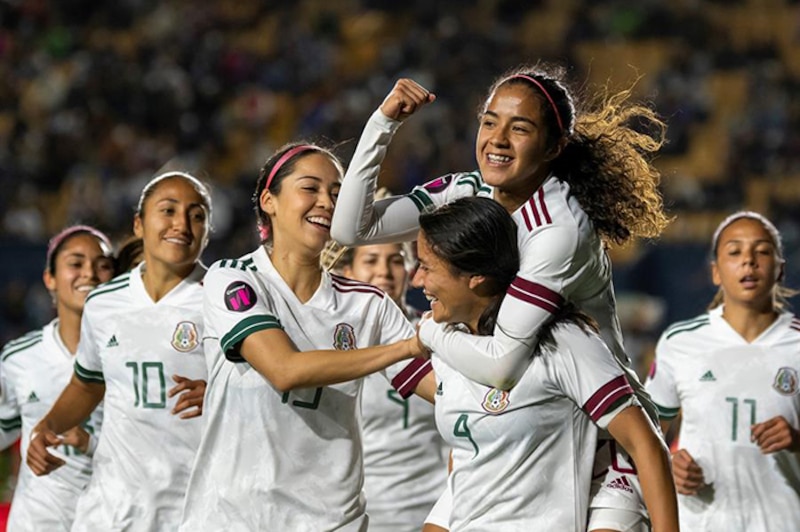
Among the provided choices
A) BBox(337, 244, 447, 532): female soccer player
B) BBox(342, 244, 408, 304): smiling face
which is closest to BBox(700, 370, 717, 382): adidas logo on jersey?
BBox(337, 244, 447, 532): female soccer player

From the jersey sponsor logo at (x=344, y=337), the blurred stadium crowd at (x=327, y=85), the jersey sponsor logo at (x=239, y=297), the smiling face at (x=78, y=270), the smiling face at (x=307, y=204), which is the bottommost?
the jersey sponsor logo at (x=344, y=337)

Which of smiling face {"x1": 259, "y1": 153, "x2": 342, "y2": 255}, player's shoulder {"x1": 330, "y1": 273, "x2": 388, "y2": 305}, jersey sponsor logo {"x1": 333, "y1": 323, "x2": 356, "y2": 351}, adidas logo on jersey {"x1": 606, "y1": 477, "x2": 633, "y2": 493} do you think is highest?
smiling face {"x1": 259, "y1": 153, "x2": 342, "y2": 255}

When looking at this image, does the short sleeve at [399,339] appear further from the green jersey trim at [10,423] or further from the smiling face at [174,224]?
the green jersey trim at [10,423]

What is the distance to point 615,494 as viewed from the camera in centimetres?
358

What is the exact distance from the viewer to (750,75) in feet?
49.6

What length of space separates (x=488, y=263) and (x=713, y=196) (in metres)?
10.0

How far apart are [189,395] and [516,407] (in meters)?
1.51

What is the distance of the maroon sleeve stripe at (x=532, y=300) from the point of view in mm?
3512

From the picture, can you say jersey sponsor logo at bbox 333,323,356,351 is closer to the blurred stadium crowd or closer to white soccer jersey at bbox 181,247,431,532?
white soccer jersey at bbox 181,247,431,532

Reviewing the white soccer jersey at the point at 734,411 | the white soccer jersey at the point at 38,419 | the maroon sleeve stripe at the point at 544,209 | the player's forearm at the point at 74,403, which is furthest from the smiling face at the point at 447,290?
the white soccer jersey at the point at 38,419

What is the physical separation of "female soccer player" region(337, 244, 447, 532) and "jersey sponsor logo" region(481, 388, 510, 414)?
2.15m

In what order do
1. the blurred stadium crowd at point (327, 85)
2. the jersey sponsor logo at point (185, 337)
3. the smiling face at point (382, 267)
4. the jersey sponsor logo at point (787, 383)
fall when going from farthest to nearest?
the blurred stadium crowd at point (327, 85) < the smiling face at point (382, 267) < the jersey sponsor logo at point (787, 383) < the jersey sponsor logo at point (185, 337)

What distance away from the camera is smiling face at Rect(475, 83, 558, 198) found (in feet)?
12.3

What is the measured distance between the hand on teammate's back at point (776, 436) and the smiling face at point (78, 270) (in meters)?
2.75
